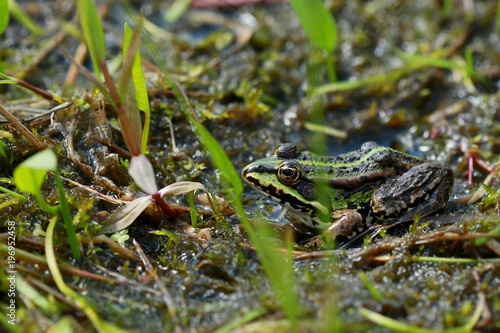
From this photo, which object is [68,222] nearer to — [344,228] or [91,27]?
[91,27]

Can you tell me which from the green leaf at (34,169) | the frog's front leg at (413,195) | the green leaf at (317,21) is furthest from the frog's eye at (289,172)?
the green leaf at (34,169)

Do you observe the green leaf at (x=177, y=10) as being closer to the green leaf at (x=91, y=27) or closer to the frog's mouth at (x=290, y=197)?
the frog's mouth at (x=290, y=197)

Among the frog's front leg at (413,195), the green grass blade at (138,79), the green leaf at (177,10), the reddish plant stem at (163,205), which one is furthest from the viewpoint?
the green leaf at (177,10)

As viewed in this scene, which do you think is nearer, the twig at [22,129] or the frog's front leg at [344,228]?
the twig at [22,129]

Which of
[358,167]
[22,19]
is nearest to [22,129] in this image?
[358,167]

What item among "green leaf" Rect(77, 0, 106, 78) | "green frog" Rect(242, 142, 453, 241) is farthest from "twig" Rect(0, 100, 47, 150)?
"green frog" Rect(242, 142, 453, 241)

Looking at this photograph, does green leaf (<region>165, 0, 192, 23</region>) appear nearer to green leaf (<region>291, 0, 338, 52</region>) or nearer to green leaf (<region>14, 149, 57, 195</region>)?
green leaf (<region>291, 0, 338, 52</region>)

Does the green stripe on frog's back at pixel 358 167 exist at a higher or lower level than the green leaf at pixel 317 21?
lower

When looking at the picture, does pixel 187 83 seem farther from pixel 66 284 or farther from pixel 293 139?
pixel 66 284
